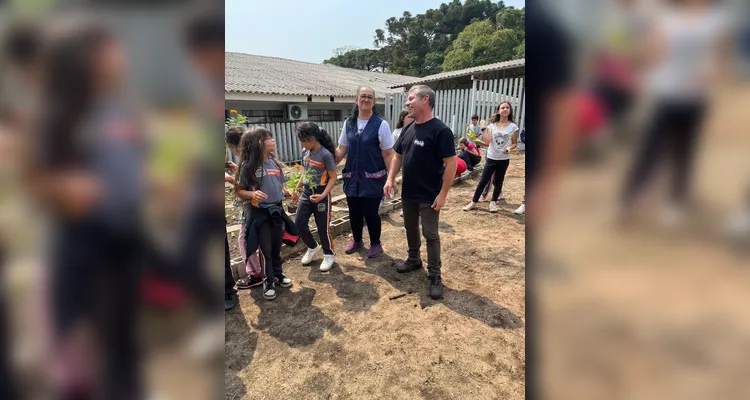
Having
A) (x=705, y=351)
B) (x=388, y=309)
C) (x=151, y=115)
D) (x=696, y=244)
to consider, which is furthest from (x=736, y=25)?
(x=388, y=309)

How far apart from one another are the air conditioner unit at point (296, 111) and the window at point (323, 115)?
0.66 m

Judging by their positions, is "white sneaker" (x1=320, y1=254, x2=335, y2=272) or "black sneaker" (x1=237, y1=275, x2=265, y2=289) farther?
"white sneaker" (x1=320, y1=254, x2=335, y2=272)

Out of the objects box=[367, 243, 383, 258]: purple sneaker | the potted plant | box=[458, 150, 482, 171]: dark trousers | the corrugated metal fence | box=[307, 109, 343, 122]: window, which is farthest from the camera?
box=[307, 109, 343, 122]: window

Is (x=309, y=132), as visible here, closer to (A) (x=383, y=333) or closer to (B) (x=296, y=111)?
(A) (x=383, y=333)

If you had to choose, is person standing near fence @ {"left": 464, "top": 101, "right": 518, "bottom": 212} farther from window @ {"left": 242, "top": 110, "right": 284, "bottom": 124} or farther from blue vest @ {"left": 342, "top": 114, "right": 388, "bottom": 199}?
window @ {"left": 242, "top": 110, "right": 284, "bottom": 124}

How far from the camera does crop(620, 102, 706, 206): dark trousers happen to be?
0.41 m

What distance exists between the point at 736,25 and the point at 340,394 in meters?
2.49

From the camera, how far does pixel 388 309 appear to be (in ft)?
10.9

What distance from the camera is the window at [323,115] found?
661 inches

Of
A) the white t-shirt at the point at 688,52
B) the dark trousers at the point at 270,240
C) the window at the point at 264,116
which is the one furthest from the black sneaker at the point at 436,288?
the window at the point at 264,116

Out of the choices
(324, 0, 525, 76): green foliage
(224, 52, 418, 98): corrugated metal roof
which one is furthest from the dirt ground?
(324, 0, 525, 76): green foliage

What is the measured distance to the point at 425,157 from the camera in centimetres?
344

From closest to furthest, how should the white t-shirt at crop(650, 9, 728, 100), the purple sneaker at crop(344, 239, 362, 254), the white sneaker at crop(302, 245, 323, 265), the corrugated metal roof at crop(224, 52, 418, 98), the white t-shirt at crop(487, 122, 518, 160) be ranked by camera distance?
the white t-shirt at crop(650, 9, 728, 100) < the white sneaker at crop(302, 245, 323, 265) < the purple sneaker at crop(344, 239, 362, 254) < the white t-shirt at crop(487, 122, 518, 160) < the corrugated metal roof at crop(224, 52, 418, 98)

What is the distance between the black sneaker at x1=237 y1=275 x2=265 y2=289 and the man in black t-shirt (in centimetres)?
167
